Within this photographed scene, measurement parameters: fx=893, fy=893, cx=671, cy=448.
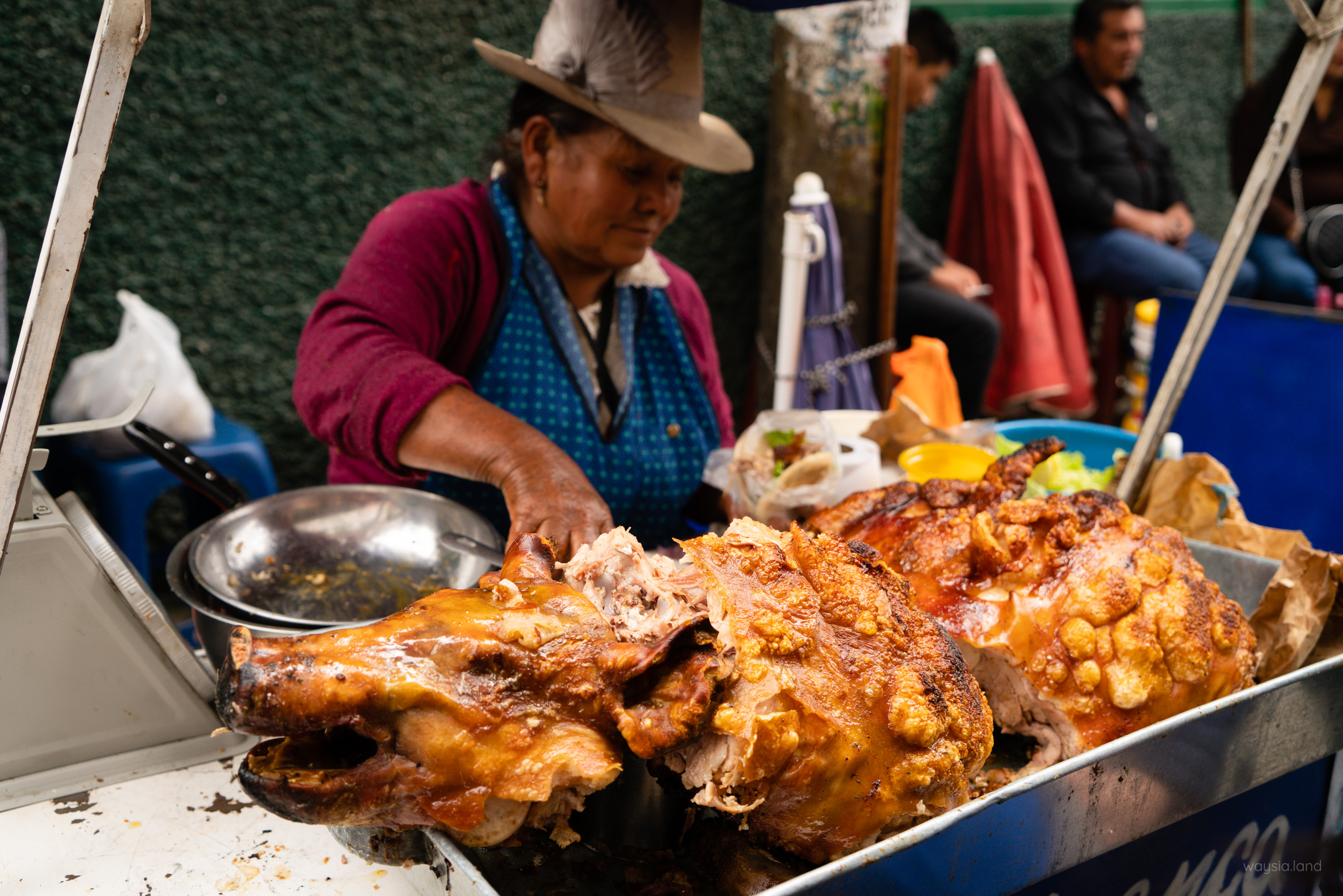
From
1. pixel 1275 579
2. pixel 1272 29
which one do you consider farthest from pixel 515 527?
pixel 1272 29

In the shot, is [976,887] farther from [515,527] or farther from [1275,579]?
[1275,579]

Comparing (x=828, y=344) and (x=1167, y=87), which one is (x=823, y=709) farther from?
(x=1167, y=87)

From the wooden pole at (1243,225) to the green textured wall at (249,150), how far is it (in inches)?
139

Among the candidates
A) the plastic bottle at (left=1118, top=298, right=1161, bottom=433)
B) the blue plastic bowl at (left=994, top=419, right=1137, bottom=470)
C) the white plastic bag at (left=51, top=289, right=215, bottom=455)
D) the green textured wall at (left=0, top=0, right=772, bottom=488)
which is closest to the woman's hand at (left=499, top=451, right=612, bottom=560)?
the blue plastic bowl at (left=994, top=419, right=1137, bottom=470)

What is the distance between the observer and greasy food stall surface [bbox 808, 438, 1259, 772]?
1382mm

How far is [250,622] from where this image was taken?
1.36 metres

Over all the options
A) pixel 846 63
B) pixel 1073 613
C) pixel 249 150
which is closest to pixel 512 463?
pixel 1073 613

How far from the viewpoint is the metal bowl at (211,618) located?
1.34m

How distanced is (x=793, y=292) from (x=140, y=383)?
2.52 m

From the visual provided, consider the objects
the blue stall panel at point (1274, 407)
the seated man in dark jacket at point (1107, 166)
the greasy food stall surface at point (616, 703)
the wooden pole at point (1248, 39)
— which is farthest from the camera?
the wooden pole at point (1248, 39)

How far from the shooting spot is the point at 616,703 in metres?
0.98

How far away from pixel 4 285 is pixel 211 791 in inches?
117

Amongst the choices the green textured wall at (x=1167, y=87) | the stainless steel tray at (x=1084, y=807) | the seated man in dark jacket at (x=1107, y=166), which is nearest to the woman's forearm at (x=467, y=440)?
the stainless steel tray at (x=1084, y=807)

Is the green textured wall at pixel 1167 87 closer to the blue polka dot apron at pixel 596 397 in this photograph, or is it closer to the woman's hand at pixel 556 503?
the blue polka dot apron at pixel 596 397
